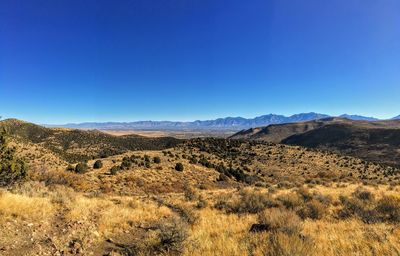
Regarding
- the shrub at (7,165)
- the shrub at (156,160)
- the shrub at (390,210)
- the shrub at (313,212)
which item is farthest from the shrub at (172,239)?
the shrub at (156,160)

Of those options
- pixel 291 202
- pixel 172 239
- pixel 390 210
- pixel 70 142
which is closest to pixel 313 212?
pixel 291 202

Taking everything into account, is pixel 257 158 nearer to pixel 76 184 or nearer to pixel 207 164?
pixel 207 164

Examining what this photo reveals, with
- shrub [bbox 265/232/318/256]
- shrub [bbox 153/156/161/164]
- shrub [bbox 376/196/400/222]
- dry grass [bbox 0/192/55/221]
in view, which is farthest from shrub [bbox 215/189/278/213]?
shrub [bbox 153/156/161/164]

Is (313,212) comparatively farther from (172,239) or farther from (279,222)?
(172,239)

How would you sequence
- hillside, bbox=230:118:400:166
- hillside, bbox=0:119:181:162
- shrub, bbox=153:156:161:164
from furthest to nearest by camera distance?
hillside, bbox=230:118:400:166 < hillside, bbox=0:119:181:162 < shrub, bbox=153:156:161:164

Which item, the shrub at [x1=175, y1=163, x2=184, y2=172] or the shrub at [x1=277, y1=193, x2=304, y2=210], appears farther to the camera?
the shrub at [x1=175, y1=163, x2=184, y2=172]

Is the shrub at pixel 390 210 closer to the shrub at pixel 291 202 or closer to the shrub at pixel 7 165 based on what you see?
the shrub at pixel 291 202

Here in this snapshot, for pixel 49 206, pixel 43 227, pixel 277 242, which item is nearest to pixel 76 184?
pixel 49 206

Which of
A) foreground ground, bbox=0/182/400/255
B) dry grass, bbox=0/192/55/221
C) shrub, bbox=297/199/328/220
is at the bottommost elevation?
shrub, bbox=297/199/328/220

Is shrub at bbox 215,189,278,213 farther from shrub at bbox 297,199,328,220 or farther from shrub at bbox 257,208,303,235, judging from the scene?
shrub at bbox 257,208,303,235

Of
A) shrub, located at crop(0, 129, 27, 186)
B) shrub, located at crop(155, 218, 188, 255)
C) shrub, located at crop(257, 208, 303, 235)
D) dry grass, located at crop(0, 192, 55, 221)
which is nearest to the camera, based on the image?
shrub, located at crop(155, 218, 188, 255)

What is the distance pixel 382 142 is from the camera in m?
106

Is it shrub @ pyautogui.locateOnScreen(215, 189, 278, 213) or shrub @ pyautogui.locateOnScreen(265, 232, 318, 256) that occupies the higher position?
shrub @ pyautogui.locateOnScreen(265, 232, 318, 256)

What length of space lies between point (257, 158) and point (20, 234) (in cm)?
4952
